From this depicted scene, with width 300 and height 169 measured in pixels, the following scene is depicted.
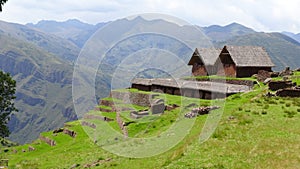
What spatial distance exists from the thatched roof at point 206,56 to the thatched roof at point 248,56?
517 centimetres

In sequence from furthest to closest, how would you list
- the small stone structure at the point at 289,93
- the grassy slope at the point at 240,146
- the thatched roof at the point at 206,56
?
1. the thatched roof at the point at 206,56
2. the small stone structure at the point at 289,93
3. the grassy slope at the point at 240,146

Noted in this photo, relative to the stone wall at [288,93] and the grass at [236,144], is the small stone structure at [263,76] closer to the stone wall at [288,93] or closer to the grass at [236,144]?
the stone wall at [288,93]

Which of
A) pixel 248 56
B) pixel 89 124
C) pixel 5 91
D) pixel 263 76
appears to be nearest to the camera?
pixel 5 91

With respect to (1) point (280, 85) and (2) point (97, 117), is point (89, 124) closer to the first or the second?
(2) point (97, 117)

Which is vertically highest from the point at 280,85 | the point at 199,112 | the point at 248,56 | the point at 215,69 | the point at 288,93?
the point at 248,56

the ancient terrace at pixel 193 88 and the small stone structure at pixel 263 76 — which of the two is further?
the small stone structure at pixel 263 76

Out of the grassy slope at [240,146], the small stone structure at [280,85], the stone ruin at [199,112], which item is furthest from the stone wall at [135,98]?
the grassy slope at [240,146]

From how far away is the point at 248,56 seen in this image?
6556 centimetres

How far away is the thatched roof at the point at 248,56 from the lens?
63.9 metres

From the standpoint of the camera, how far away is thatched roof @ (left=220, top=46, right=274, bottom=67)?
63.9 metres

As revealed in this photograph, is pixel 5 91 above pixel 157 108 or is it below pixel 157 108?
above

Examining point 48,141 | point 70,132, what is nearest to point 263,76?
point 70,132

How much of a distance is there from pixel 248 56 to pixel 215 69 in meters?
8.17

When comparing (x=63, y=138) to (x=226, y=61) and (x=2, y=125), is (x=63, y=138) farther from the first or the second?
(x=226, y=61)
